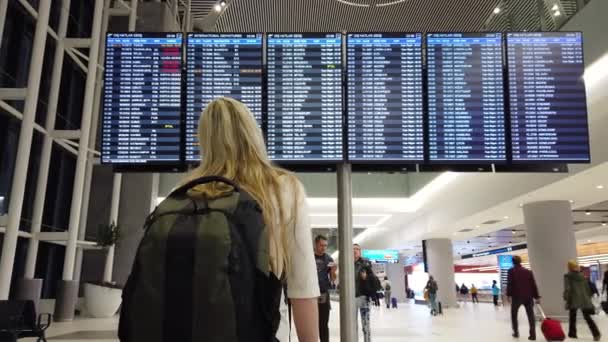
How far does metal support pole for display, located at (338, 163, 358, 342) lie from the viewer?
3.64 metres

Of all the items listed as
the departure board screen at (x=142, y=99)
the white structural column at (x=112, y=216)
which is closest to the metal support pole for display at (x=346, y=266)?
the departure board screen at (x=142, y=99)

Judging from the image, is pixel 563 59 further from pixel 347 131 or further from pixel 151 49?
pixel 151 49

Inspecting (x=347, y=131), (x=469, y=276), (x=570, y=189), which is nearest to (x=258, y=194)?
(x=347, y=131)

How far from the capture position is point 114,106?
14.4 feet

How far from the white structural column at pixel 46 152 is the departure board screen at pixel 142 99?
28.9 ft

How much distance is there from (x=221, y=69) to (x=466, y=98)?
207cm

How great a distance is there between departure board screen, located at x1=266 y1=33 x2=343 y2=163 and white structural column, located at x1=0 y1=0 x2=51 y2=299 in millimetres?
7851

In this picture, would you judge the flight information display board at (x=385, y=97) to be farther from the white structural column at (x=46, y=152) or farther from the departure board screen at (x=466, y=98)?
the white structural column at (x=46, y=152)

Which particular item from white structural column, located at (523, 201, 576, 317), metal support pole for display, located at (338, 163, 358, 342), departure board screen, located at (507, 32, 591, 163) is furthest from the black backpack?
white structural column, located at (523, 201, 576, 317)

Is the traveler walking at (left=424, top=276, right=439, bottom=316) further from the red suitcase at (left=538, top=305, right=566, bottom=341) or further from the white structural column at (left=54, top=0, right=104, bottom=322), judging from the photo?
the white structural column at (left=54, top=0, right=104, bottom=322)

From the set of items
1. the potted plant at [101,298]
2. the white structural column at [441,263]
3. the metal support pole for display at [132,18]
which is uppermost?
the metal support pole for display at [132,18]

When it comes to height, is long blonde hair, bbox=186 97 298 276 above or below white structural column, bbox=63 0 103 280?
below

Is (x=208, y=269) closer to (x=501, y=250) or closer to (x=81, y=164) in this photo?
(x=81, y=164)

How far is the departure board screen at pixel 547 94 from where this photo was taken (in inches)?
167
